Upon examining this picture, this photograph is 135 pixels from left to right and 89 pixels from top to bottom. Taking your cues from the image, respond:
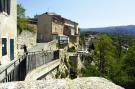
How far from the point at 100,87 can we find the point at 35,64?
16.2 m

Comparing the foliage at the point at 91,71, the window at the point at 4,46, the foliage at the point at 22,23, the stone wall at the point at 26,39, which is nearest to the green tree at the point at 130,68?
the foliage at the point at 91,71

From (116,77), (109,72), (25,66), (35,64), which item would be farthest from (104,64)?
(25,66)

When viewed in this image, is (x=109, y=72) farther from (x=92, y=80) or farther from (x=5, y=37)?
(x=92, y=80)

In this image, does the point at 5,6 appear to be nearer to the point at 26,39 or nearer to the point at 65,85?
the point at 65,85

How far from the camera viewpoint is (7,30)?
1842cm

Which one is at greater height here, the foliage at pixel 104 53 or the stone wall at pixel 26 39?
the stone wall at pixel 26 39

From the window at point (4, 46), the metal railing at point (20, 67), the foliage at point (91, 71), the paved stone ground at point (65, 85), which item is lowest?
the foliage at point (91, 71)

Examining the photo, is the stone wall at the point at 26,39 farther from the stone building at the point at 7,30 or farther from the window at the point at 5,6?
the window at the point at 5,6

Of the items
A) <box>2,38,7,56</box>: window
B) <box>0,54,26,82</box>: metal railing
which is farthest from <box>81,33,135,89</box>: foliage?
<box>0,54,26,82</box>: metal railing

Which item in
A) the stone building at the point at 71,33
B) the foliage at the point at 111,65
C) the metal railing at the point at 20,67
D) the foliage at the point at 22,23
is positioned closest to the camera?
the metal railing at the point at 20,67

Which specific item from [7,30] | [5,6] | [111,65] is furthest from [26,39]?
[5,6]

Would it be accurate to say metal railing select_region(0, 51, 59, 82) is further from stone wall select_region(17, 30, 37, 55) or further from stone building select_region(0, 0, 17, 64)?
stone wall select_region(17, 30, 37, 55)

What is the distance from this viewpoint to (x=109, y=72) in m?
59.6

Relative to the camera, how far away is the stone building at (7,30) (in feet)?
56.0
